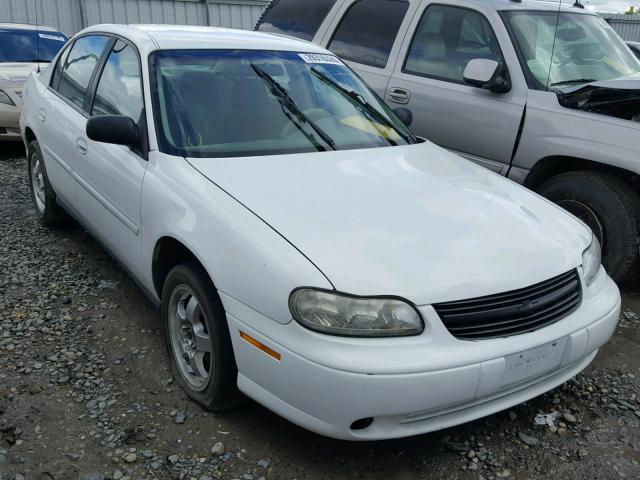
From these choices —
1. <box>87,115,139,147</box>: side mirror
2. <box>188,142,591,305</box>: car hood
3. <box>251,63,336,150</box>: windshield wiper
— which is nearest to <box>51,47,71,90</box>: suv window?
<box>87,115,139,147</box>: side mirror

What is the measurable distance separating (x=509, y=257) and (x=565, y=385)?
1.04 metres

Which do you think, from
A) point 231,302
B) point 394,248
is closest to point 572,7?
point 394,248

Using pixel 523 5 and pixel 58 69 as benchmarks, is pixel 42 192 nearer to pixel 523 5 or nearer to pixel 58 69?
pixel 58 69

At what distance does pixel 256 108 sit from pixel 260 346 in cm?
149

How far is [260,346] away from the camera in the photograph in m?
2.36

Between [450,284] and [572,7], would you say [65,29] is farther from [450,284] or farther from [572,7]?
[450,284]

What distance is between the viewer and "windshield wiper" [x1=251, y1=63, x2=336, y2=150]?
3.37m

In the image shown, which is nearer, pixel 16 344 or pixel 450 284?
pixel 450 284

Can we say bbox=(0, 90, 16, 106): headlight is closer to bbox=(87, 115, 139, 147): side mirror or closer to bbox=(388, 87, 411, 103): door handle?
bbox=(388, 87, 411, 103): door handle

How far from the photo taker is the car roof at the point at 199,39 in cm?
349

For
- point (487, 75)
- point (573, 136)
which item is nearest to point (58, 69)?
point (487, 75)

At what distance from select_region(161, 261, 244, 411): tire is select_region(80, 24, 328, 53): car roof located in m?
1.40

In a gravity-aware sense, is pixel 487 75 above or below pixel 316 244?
above

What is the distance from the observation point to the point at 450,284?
2338 mm
